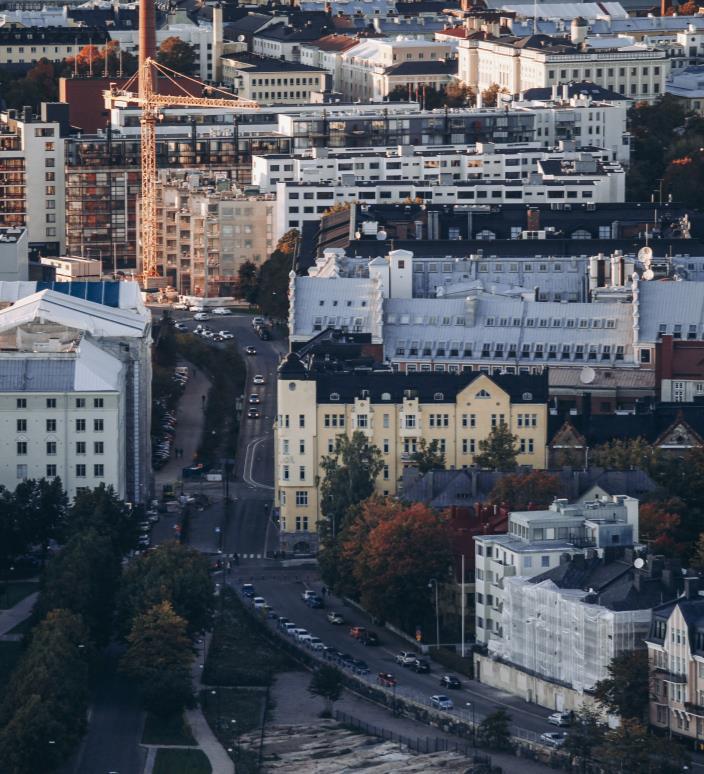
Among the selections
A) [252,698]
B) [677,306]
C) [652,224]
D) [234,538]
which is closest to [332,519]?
[234,538]

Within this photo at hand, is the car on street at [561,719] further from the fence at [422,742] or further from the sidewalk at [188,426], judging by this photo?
the sidewalk at [188,426]

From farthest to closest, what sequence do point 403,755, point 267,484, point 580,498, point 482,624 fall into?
1. point 267,484
2. point 580,498
3. point 482,624
4. point 403,755

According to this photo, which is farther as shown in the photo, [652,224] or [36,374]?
[652,224]

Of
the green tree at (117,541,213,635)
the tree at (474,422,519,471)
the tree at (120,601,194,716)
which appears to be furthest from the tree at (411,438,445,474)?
the tree at (120,601,194,716)

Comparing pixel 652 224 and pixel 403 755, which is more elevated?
pixel 652 224

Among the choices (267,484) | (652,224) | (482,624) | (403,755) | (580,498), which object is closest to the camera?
(403,755)

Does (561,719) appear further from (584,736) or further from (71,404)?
(71,404)

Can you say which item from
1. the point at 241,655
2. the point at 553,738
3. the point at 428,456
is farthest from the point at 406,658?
the point at 428,456

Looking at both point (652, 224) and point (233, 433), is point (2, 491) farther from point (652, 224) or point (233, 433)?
point (652, 224)
